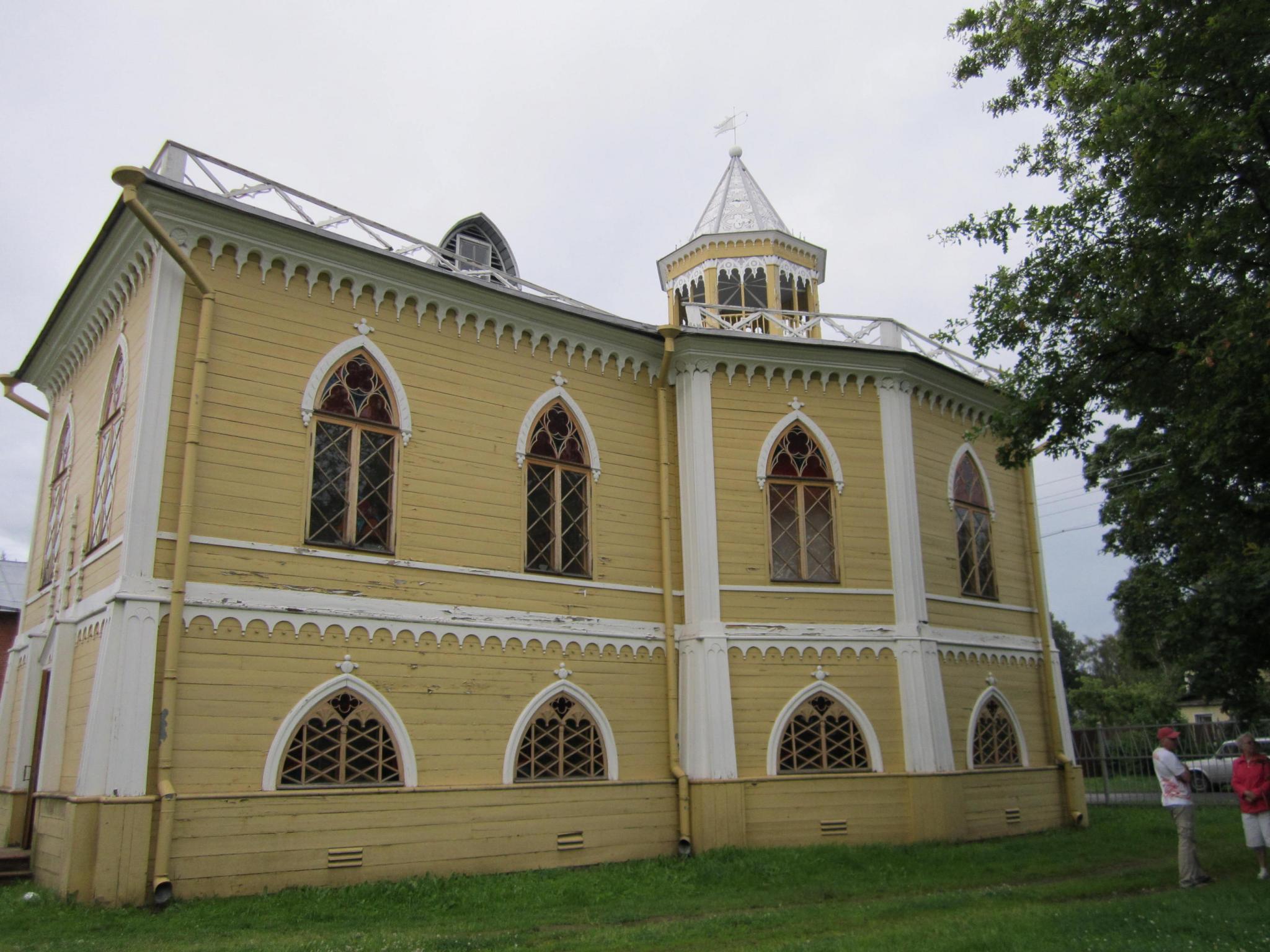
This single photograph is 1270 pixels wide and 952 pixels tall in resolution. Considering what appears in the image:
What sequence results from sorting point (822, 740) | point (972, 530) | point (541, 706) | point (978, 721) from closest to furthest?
point (541, 706) < point (822, 740) < point (978, 721) < point (972, 530)

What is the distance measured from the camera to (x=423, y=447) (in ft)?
44.0

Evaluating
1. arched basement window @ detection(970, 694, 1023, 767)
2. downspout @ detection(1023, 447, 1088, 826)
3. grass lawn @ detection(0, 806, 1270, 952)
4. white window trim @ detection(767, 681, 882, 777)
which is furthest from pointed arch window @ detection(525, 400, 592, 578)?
downspout @ detection(1023, 447, 1088, 826)

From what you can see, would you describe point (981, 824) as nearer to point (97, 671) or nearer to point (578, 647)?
point (578, 647)

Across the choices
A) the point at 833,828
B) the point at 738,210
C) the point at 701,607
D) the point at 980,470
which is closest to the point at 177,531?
the point at 701,607

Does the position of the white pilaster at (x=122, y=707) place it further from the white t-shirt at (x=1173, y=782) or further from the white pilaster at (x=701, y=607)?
the white t-shirt at (x=1173, y=782)

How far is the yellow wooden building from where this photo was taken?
11258mm

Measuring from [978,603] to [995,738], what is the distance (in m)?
2.18

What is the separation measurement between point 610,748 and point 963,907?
205 inches

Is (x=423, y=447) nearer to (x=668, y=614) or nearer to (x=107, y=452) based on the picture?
(x=107, y=452)

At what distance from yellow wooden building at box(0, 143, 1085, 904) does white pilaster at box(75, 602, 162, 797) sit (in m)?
0.03

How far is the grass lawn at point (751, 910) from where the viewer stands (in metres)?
8.68

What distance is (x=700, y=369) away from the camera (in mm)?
16094

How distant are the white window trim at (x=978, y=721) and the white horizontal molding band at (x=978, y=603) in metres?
1.39

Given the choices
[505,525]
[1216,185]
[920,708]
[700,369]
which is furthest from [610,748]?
[1216,185]
